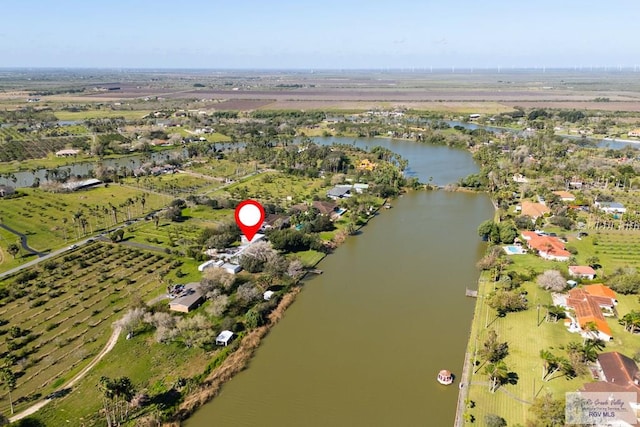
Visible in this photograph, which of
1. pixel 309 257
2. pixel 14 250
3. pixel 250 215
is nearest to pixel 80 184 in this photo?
pixel 14 250

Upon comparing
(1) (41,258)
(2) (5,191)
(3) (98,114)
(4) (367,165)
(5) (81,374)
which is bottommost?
(5) (81,374)

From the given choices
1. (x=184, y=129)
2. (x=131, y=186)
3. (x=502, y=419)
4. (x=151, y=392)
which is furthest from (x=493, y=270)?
(x=184, y=129)

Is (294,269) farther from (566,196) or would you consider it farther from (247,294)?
(566,196)

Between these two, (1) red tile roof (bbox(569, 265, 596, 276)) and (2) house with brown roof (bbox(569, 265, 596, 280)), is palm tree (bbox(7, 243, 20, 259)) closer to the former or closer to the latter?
(2) house with brown roof (bbox(569, 265, 596, 280))

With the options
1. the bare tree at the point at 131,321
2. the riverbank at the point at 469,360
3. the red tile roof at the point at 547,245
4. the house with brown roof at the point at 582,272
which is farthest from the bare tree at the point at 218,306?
the red tile roof at the point at 547,245

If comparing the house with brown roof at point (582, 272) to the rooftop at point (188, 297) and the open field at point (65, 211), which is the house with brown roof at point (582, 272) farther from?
the open field at point (65, 211)

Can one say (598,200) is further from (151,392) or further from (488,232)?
(151,392)
